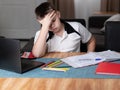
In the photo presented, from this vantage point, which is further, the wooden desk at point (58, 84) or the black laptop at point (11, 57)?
the black laptop at point (11, 57)

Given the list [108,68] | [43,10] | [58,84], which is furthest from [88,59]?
[43,10]

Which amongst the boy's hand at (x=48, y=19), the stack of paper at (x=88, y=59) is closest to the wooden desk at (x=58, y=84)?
the stack of paper at (x=88, y=59)

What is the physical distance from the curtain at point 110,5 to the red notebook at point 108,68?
10.8 ft

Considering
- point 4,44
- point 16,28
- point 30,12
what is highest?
point 4,44

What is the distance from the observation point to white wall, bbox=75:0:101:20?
495cm

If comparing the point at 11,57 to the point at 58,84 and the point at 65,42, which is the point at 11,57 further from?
the point at 65,42

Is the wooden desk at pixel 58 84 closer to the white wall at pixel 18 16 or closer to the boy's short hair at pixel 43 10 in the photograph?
the boy's short hair at pixel 43 10

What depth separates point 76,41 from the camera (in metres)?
2.13

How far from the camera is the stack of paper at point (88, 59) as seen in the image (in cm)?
163

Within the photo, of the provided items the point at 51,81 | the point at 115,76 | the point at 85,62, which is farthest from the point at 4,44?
the point at 115,76

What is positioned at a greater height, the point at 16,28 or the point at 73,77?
the point at 73,77

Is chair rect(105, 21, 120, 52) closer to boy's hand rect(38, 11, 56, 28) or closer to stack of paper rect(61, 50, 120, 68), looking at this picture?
stack of paper rect(61, 50, 120, 68)

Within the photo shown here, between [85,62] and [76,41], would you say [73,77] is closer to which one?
[85,62]

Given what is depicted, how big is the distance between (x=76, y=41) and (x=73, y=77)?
75 cm
